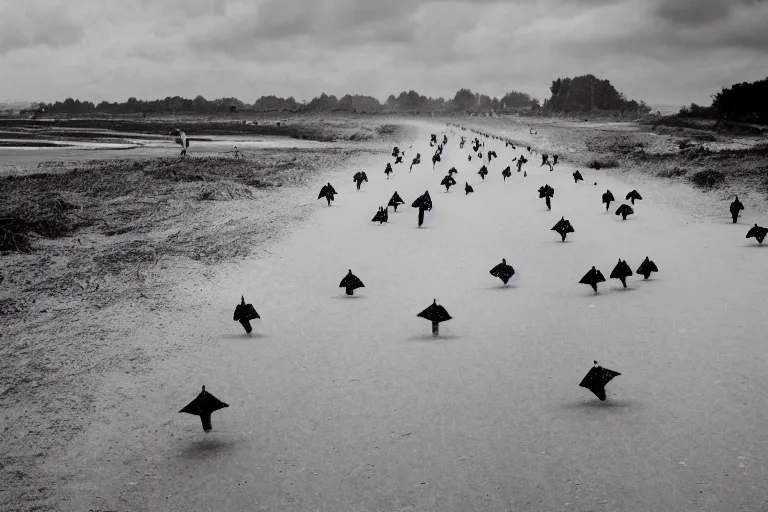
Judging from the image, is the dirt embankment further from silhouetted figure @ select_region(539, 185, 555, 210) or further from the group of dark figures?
silhouetted figure @ select_region(539, 185, 555, 210)

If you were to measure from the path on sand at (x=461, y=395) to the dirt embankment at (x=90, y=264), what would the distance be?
75cm

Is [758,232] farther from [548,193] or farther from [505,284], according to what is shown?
[548,193]

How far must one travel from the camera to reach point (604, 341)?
10.4 m

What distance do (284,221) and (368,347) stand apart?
1162cm

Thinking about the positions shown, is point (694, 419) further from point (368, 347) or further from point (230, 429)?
point (230, 429)

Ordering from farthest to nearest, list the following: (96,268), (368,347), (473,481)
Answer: (96,268) < (368,347) < (473,481)

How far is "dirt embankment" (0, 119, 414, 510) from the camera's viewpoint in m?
7.91

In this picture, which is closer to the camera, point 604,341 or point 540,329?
point 604,341

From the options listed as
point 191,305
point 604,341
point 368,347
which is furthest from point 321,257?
point 604,341

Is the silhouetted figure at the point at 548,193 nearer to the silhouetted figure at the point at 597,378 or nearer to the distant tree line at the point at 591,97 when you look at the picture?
the silhouetted figure at the point at 597,378

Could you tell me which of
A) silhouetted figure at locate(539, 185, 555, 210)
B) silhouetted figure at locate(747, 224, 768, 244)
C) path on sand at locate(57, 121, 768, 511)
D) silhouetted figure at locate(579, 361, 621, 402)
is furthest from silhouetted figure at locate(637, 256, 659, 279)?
silhouetted figure at locate(539, 185, 555, 210)

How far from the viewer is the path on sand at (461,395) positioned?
6418 mm

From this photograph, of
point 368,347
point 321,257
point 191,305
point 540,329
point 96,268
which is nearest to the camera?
point 368,347

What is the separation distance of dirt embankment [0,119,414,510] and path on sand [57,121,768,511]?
0.75m
